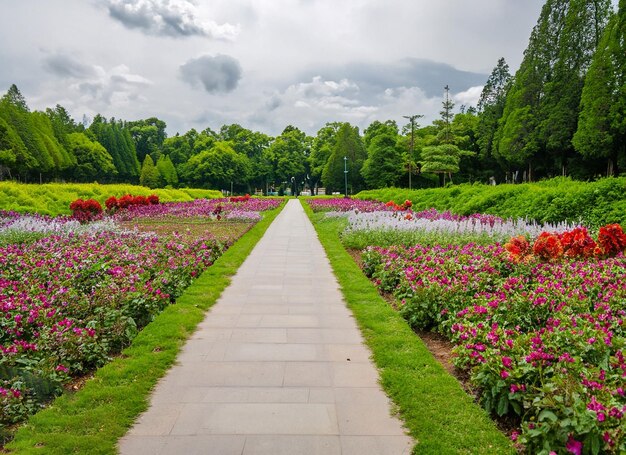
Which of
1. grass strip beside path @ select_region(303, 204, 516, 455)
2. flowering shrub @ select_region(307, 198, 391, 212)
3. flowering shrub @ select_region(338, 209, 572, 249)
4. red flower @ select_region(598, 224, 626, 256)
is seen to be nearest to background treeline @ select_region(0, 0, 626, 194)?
flowering shrub @ select_region(307, 198, 391, 212)

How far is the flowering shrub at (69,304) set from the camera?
138 inches

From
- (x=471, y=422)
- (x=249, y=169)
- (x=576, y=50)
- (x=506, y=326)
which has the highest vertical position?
(x=576, y=50)

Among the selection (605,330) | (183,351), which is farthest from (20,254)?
(605,330)

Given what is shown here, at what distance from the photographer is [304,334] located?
491cm

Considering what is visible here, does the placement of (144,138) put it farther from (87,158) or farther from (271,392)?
(271,392)

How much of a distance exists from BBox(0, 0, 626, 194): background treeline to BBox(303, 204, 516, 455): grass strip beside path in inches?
987

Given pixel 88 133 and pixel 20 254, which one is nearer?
pixel 20 254

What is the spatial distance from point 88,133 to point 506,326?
74.9m

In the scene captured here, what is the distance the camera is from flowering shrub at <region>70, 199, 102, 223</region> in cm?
1541

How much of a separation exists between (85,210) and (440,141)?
39716mm

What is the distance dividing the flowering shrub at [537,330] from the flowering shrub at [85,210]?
12173 millimetres

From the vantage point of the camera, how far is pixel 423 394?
343 centimetres

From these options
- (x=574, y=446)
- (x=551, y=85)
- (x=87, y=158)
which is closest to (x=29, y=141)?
(x=87, y=158)

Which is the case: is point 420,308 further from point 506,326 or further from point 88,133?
point 88,133
